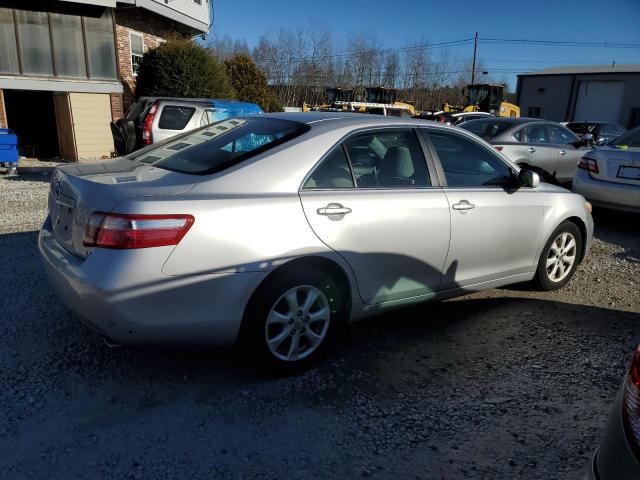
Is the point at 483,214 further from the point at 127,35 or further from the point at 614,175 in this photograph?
the point at 127,35

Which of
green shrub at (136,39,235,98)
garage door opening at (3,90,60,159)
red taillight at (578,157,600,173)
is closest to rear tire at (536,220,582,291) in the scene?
red taillight at (578,157,600,173)

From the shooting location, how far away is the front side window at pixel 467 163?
150 inches

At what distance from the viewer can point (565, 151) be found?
9805 mm

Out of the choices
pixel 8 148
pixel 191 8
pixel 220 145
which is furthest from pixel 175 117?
pixel 191 8

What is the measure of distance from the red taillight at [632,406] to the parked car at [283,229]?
1769mm

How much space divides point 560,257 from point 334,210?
2.67 metres

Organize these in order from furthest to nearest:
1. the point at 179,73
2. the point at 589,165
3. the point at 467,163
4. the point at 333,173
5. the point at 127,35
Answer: the point at 127,35
the point at 179,73
the point at 589,165
the point at 467,163
the point at 333,173

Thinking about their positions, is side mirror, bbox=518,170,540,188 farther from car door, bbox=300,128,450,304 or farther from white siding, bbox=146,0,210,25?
white siding, bbox=146,0,210,25

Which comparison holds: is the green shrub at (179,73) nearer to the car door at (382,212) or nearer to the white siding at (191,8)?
the white siding at (191,8)

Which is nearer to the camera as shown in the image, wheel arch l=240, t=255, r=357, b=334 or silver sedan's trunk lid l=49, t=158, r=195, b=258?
silver sedan's trunk lid l=49, t=158, r=195, b=258

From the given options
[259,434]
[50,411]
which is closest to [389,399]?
[259,434]

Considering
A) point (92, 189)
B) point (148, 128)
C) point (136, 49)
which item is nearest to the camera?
point (92, 189)

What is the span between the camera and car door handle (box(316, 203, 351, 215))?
120 inches

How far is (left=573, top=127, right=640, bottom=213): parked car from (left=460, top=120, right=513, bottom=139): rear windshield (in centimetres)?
214
